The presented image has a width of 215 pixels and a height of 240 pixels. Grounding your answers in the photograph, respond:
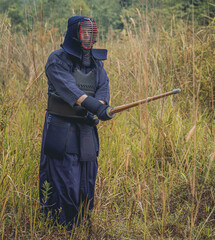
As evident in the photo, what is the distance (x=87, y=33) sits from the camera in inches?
77.0

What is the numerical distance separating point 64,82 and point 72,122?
0.27 m

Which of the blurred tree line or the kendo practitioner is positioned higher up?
the blurred tree line

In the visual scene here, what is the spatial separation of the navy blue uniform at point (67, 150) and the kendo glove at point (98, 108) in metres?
0.08

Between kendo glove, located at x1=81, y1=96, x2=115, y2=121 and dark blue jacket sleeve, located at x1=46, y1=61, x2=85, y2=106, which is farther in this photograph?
dark blue jacket sleeve, located at x1=46, y1=61, x2=85, y2=106

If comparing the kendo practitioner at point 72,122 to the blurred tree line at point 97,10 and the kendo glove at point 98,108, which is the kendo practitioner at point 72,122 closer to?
the kendo glove at point 98,108

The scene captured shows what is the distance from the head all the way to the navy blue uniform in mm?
50

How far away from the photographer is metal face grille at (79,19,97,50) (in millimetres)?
1943

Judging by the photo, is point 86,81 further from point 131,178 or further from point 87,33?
point 131,178

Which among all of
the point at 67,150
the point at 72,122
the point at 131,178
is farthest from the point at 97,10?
the point at 67,150

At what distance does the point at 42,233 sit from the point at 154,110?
1.75 metres

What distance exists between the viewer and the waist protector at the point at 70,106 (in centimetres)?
199

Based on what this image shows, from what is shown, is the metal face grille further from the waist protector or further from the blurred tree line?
the blurred tree line

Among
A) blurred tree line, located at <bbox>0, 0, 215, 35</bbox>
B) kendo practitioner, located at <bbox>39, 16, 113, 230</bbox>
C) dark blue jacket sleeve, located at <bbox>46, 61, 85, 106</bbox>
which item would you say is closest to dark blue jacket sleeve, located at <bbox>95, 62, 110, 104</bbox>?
kendo practitioner, located at <bbox>39, 16, 113, 230</bbox>

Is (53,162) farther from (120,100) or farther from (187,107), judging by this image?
(187,107)
